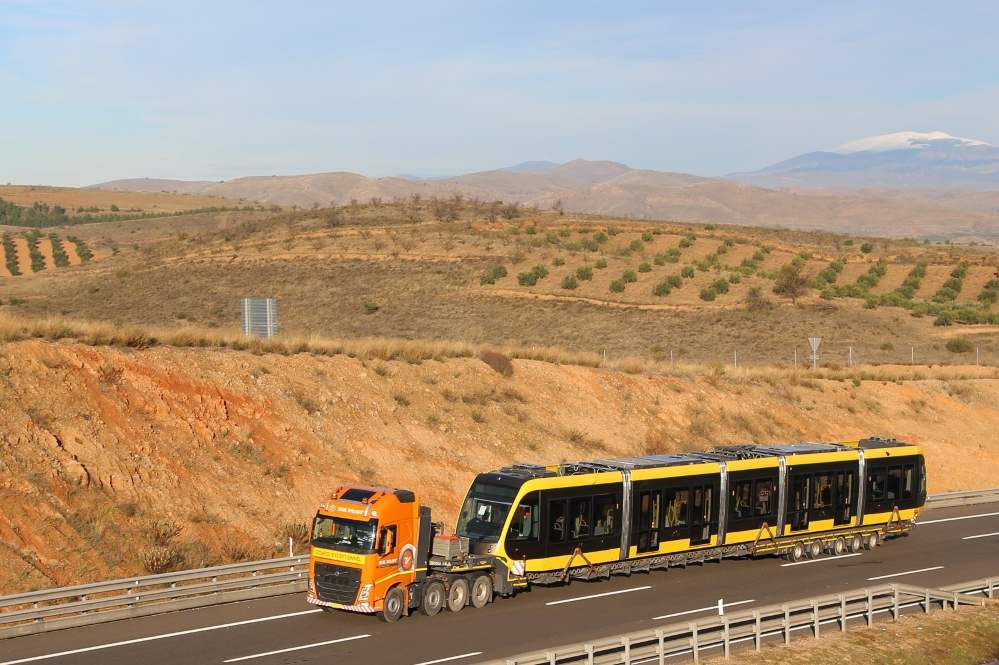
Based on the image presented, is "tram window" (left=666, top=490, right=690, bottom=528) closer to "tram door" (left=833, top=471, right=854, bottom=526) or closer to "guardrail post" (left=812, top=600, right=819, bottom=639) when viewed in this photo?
"guardrail post" (left=812, top=600, right=819, bottom=639)

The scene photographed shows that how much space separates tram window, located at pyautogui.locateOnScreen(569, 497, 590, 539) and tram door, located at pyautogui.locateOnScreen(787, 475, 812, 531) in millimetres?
6817

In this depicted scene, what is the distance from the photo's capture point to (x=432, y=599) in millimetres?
23438

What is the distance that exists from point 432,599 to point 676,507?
7091mm

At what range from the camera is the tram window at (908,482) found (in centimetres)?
3278

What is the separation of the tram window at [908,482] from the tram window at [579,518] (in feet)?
38.3

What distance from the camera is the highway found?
20453 millimetres

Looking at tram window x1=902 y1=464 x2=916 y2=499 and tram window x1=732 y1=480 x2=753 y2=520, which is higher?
tram window x1=732 y1=480 x2=753 y2=520

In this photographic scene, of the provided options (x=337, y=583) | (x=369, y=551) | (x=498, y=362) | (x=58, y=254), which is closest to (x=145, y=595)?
(x=337, y=583)

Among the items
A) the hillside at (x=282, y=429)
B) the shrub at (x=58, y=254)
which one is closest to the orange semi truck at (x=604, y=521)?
the hillside at (x=282, y=429)

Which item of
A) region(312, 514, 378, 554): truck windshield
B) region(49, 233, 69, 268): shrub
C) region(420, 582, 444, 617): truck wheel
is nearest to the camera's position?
region(312, 514, 378, 554): truck windshield

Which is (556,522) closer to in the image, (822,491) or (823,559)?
(822,491)

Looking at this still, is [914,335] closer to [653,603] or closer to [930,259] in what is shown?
[930,259]

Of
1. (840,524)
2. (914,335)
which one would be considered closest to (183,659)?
(840,524)

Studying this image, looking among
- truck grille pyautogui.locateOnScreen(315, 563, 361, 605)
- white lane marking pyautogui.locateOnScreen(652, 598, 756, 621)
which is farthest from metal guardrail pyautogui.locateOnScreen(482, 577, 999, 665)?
truck grille pyautogui.locateOnScreen(315, 563, 361, 605)
